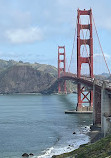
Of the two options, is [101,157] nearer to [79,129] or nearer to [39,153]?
[39,153]

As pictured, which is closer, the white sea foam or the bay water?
the white sea foam

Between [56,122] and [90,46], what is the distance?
20549mm

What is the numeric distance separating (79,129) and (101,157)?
86.6 feet

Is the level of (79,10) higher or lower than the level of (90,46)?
higher

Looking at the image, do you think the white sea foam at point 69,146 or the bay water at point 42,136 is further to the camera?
the bay water at point 42,136

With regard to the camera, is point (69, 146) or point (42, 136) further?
point (42, 136)

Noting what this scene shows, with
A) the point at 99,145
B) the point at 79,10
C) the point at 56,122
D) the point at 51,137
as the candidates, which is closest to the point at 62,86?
the point at 79,10

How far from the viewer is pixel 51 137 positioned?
4553cm

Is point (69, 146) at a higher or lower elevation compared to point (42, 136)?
lower

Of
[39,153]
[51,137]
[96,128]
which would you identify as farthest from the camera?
[96,128]

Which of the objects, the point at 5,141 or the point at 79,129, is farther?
the point at 79,129

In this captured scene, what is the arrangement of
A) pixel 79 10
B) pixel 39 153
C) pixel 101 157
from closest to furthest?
pixel 101 157 < pixel 39 153 < pixel 79 10

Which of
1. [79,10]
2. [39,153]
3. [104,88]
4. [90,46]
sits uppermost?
[79,10]

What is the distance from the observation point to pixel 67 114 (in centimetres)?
7106
